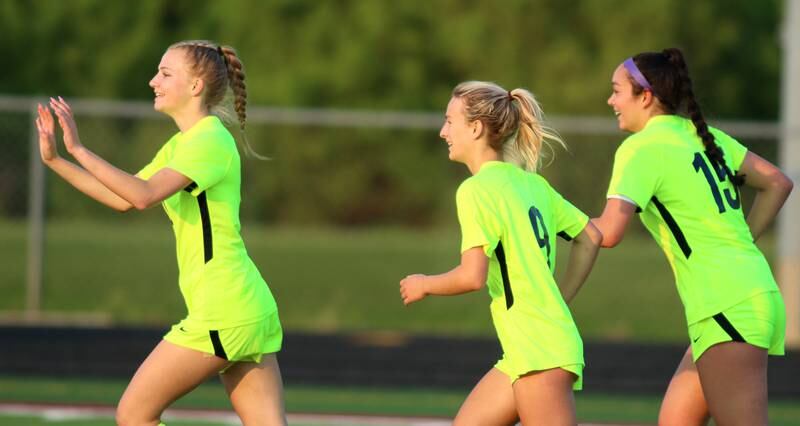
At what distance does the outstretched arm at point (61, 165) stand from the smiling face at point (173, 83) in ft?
1.30

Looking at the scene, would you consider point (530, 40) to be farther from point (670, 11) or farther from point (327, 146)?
point (327, 146)

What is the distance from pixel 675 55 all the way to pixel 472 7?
23.4 meters

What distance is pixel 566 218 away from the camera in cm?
532

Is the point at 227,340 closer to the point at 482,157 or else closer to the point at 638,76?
the point at 482,157

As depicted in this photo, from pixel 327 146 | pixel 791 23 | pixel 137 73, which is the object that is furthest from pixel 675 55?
pixel 137 73

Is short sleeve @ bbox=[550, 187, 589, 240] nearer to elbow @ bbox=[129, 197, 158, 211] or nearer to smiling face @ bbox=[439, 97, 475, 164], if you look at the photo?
smiling face @ bbox=[439, 97, 475, 164]

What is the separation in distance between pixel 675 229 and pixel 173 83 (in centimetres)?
203

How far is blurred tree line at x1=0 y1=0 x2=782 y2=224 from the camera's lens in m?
26.5

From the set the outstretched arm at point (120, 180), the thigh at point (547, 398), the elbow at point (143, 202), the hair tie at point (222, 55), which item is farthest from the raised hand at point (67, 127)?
the thigh at point (547, 398)

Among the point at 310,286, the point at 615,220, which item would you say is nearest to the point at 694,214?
the point at 615,220

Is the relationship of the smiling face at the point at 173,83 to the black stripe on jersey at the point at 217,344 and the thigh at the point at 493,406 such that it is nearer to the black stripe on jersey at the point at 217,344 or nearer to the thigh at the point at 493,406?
the black stripe on jersey at the point at 217,344

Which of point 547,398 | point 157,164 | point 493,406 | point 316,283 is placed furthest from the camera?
point 316,283

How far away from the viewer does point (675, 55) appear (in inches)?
220

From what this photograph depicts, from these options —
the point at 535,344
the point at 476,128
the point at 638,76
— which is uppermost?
the point at 638,76
